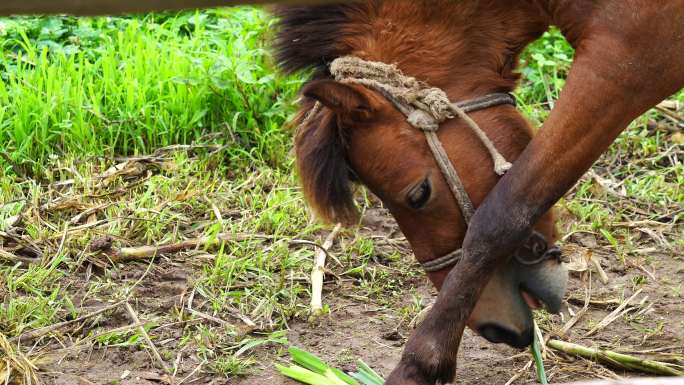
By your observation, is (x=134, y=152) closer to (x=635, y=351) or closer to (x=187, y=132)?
(x=187, y=132)

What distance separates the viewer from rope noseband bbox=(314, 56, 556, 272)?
3.43 metres

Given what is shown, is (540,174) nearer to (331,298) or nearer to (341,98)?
(341,98)

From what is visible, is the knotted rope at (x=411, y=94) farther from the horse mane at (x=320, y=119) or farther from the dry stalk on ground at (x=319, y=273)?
the dry stalk on ground at (x=319, y=273)

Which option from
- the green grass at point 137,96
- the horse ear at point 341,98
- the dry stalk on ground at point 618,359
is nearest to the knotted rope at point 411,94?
the horse ear at point 341,98

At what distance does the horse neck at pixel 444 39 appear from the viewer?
360 cm

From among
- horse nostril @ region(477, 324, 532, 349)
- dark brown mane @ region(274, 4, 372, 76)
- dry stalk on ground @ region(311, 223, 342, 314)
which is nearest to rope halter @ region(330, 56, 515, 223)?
dark brown mane @ region(274, 4, 372, 76)

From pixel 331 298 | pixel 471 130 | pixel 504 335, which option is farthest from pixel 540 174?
pixel 331 298

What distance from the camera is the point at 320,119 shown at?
11.9 ft

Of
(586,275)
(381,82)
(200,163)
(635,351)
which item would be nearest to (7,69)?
(200,163)

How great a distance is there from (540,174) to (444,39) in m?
0.70

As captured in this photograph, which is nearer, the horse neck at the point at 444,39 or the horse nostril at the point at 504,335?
the horse nostril at the point at 504,335

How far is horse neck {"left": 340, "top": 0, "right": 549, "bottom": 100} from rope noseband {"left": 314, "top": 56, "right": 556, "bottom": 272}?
59 millimetres

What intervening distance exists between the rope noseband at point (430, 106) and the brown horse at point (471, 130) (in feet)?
Result: 0.04

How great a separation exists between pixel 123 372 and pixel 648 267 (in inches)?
99.2
